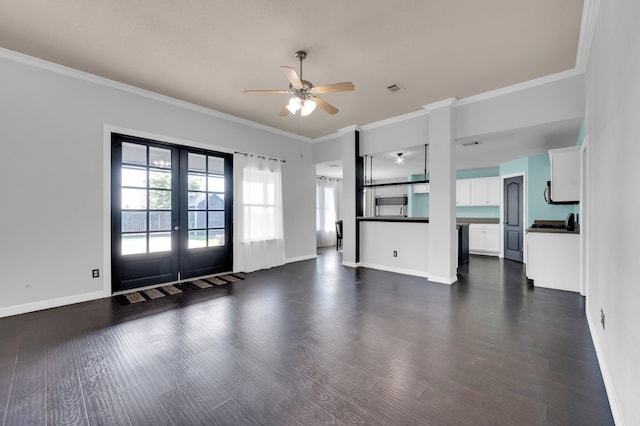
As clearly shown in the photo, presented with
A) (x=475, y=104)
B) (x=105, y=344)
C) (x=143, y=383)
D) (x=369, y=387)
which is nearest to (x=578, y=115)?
(x=475, y=104)

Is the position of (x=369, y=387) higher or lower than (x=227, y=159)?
lower

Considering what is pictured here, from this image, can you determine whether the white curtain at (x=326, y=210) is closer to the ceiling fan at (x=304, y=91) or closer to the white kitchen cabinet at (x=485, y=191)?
the white kitchen cabinet at (x=485, y=191)

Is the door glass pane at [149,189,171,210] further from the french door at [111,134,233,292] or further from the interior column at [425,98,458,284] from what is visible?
the interior column at [425,98,458,284]

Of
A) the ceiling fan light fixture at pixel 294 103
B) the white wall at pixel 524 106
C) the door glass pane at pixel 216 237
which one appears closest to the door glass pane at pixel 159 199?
the door glass pane at pixel 216 237

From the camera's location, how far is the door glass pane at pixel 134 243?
12.9 feet

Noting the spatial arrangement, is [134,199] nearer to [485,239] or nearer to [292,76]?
[292,76]

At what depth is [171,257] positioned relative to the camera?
4.38 meters

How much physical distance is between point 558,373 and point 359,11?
128 inches

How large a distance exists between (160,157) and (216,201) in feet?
3.73

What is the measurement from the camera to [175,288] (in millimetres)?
4133

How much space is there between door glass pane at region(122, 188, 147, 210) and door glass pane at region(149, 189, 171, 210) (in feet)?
0.26

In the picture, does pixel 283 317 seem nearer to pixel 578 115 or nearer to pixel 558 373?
pixel 558 373

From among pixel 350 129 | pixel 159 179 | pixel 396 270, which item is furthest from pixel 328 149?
pixel 159 179

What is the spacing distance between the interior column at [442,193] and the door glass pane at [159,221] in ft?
14.1
